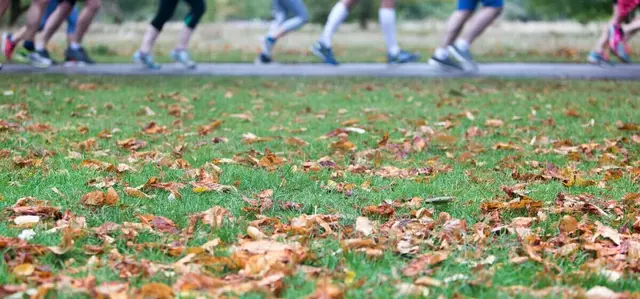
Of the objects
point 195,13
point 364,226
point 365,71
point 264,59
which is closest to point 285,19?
point 264,59

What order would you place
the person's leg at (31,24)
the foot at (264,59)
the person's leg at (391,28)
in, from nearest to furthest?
the person's leg at (31,24) → the person's leg at (391,28) → the foot at (264,59)

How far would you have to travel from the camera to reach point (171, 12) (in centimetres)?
1034

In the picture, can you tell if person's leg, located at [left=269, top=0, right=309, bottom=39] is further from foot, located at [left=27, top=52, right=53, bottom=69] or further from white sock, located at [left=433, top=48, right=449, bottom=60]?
foot, located at [left=27, top=52, right=53, bottom=69]

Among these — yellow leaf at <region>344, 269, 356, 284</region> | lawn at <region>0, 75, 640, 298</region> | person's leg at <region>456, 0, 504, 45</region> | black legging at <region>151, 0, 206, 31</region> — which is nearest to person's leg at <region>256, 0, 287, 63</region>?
black legging at <region>151, 0, 206, 31</region>

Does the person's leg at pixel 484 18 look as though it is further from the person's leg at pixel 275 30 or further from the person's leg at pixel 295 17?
the person's leg at pixel 275 30

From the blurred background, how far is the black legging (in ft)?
9.57

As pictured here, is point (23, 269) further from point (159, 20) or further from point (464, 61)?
point (159, 20)

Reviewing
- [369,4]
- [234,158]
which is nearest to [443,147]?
[234,158]

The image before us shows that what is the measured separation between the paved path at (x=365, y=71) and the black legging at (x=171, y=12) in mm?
593

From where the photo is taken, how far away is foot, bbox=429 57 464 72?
9883 millimetres

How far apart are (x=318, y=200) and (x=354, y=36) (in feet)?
73.3

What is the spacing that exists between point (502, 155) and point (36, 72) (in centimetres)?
675

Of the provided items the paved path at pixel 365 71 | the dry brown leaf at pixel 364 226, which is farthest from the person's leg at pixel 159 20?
A: the dry brown leaf at pixel 364 226

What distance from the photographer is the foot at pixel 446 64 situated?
9883 millimetres
